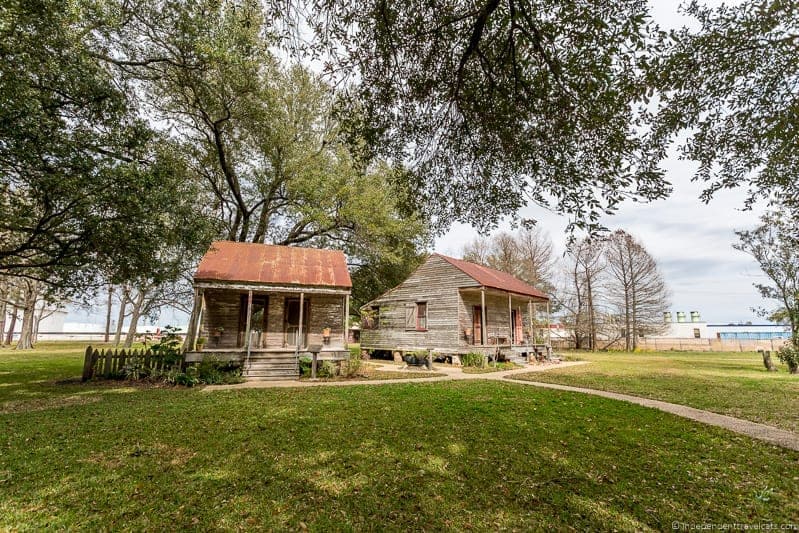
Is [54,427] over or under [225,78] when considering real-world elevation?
under

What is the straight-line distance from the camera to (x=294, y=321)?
16.5 m

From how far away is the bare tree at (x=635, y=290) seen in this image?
3584 cm

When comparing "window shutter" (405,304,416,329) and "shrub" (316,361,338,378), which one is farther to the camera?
"window shutter" (405,304,416,329)

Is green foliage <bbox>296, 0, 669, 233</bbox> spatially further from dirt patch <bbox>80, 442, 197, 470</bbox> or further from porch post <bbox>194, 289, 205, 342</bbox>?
porch post <bbox>194, 289, 205, 342</bbox>

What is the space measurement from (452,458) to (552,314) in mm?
36472

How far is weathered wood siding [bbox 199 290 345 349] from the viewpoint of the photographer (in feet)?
49.7

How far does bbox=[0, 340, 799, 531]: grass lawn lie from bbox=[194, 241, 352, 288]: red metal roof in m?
7.15

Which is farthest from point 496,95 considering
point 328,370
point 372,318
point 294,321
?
point 372,318

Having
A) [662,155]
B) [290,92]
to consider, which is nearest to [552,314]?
[290,92]

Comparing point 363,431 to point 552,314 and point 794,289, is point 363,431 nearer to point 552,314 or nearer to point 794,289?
point 794,289

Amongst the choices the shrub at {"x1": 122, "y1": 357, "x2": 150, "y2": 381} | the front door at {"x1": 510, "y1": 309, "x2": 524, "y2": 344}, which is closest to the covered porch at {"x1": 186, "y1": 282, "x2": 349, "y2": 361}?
the shrub at {"x1": 122, "y1": 357, "x2": 150, "y2": 381}

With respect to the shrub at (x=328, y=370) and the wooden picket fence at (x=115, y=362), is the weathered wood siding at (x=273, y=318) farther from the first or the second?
the wooden picket fence at (x=115, y=362)

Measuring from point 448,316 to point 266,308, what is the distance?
9419mm

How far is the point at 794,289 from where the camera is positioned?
19500 mm
